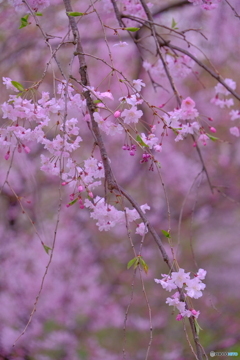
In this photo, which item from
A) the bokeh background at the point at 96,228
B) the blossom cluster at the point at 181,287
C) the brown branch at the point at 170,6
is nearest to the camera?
the blossom cluster at the point at 181,287

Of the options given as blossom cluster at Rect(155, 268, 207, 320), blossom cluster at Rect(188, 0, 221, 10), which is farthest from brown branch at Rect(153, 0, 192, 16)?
blossom cluster at Rect(155, 268, 207, 320)

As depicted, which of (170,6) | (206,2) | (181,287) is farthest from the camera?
(170,6)

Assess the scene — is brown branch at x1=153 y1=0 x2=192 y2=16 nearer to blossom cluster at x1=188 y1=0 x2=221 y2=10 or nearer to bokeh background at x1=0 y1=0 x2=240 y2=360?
bokeh background at x1=0 y1=0 x2=240 y2=360

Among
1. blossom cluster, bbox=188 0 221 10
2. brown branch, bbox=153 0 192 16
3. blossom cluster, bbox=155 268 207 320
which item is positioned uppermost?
brown branch, bbox=153 0 192 16

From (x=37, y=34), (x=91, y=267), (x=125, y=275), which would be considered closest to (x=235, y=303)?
(x=125, y=275)

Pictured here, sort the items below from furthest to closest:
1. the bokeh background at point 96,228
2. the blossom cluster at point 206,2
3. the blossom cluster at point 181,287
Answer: the bokeh background at point 96,228 < the blossom cluster at point 206,2 < the blossom cluster at point 181,287

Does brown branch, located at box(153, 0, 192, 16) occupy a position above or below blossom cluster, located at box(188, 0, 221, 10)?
above

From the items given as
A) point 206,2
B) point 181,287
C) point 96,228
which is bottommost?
point 181,287

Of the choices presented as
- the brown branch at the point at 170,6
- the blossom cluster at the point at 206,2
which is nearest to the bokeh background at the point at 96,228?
the brown branch at the point at 170,6

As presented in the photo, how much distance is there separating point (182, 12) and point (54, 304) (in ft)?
8.77

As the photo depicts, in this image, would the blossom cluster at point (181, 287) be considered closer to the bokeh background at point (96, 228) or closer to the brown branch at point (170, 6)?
the bokeh background at point (96, 228)

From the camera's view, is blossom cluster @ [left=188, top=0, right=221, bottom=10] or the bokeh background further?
the bokeh background

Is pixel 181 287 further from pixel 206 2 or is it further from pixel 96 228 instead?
pixel 96 228

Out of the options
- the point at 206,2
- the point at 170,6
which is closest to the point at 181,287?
the point at 206,2
